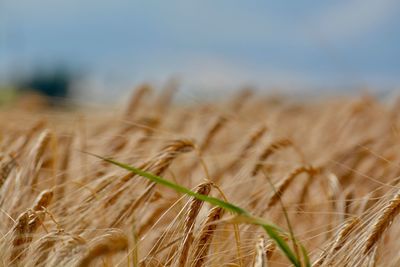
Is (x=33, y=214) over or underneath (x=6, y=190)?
underneath

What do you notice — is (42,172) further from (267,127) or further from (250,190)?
(267,127)

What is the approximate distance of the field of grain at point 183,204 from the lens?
176 centimetres

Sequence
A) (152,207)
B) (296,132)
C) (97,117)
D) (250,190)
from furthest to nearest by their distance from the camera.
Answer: (296,132) → (97,117) → (250,190) → (152,207)

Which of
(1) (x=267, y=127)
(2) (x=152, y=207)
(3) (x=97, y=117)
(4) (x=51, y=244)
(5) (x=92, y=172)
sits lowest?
(4) (x=51, y=244)

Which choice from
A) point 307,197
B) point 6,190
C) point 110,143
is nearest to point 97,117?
point 110,143

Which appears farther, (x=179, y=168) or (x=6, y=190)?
(x=179, y=168)

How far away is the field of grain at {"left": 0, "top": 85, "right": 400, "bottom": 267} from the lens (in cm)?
176

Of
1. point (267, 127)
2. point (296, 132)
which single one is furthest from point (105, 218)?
point (296, 132)

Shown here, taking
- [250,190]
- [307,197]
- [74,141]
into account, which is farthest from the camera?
[74,141]

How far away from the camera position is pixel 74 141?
3508 millimetres

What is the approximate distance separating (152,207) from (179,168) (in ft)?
3.21

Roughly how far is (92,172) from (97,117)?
2102 mm

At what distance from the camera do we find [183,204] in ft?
7.82

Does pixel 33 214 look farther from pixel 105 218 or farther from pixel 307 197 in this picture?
pixel 307 197
